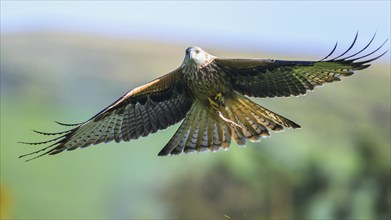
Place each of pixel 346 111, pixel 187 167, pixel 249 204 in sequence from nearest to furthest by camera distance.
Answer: pixel 249 204 < pixel 187 167 < pixel 346 111

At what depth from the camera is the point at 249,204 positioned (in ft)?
114

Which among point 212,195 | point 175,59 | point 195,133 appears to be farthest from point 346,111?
point 195,133

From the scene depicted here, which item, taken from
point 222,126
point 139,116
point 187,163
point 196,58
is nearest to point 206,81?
point 196,58

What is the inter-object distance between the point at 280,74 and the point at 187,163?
34.0 m

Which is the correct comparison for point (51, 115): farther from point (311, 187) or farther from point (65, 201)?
point (311, 187)

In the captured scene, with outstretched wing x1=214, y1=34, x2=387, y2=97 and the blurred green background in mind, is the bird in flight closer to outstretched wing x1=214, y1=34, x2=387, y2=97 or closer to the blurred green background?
outstretched wing x1=214, y1=34, x2=387, y2=97

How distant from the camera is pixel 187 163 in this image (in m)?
45.8

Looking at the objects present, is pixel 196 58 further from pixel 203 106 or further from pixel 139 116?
pixel 139 116

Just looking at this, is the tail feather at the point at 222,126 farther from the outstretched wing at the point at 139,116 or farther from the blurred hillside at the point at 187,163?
the blurred hillside at the point at 187,163

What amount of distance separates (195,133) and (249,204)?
22.8 m

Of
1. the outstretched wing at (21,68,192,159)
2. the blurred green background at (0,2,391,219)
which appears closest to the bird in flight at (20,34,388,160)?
the outstretched wing at (21,68,192,159)

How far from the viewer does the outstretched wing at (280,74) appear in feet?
37.4

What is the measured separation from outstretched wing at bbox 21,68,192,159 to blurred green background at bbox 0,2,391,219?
6.47 metres

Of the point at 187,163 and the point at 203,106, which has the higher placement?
the point at 203,106
